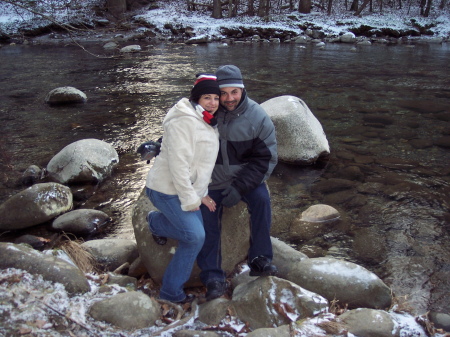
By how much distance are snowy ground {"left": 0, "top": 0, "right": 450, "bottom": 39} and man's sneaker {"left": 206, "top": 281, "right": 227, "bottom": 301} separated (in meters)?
25.8

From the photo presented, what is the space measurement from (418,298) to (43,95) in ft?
36.9

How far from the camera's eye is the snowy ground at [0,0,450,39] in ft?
92.3

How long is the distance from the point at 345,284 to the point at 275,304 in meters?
0.74

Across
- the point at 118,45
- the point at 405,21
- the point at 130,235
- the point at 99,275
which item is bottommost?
the point at 130,235

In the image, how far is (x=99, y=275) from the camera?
12.5 ft

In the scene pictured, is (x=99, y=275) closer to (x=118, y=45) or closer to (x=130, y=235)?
(x=130, y=235)

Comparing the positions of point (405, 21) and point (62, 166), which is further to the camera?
point (405, 21)

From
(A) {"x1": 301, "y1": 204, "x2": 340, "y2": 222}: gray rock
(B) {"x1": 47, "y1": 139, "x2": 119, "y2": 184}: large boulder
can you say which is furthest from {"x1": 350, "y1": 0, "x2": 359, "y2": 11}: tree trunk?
(A) {"x1": 301, "y1": 204, "x2": 340, "y2": 222}: gray rock

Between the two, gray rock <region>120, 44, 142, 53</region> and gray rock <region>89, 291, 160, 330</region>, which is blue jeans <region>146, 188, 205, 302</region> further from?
gray rock <region>120, 44, 142, 53</region>

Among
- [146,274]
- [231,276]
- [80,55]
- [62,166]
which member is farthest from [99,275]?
[80,55]

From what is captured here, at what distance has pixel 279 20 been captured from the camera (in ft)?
98.8

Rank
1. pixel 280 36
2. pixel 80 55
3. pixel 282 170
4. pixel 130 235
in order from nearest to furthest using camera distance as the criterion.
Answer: pixel 130 235 → pixel 282 170 → pixel 80 55 → pixel 280 36

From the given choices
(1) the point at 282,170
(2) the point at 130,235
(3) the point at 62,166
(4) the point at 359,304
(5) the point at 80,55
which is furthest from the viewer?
(5) the point at 80,55

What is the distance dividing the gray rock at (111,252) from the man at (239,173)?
1.06m
